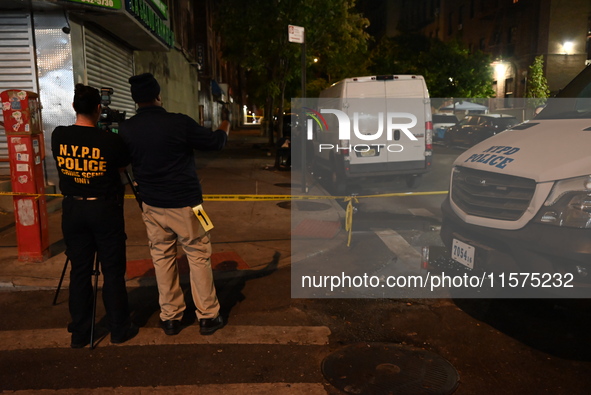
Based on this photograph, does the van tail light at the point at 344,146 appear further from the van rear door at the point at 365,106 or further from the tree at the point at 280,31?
the tree at the point at 280,31

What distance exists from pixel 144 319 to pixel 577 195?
3.61 meters

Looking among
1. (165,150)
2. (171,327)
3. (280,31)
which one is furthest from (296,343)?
(280,31)

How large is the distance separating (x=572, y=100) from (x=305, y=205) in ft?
17.5

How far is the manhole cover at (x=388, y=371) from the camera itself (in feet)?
10.6

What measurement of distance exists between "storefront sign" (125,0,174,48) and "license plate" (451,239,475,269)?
8.77 meters

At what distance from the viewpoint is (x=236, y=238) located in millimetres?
7188

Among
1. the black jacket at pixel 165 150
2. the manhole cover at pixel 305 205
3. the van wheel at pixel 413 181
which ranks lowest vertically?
the manhole cover at pixel 305 205

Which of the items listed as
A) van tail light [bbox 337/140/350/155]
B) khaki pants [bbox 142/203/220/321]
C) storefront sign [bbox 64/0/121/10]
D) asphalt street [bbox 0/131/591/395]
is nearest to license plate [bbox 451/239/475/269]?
asphalt street [bbox 0/131/591/395]

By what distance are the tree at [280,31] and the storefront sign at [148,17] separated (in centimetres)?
730

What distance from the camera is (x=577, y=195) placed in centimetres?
339

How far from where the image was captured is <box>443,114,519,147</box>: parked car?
22.4 m

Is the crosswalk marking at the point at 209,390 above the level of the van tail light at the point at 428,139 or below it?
below

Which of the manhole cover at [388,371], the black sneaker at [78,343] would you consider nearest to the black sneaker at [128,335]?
the black sneaker at [78,343]

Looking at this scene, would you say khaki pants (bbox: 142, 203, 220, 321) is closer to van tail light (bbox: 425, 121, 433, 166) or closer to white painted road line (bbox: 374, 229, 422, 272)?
white painted road line (bbox: 374, 229, 422, 272)
